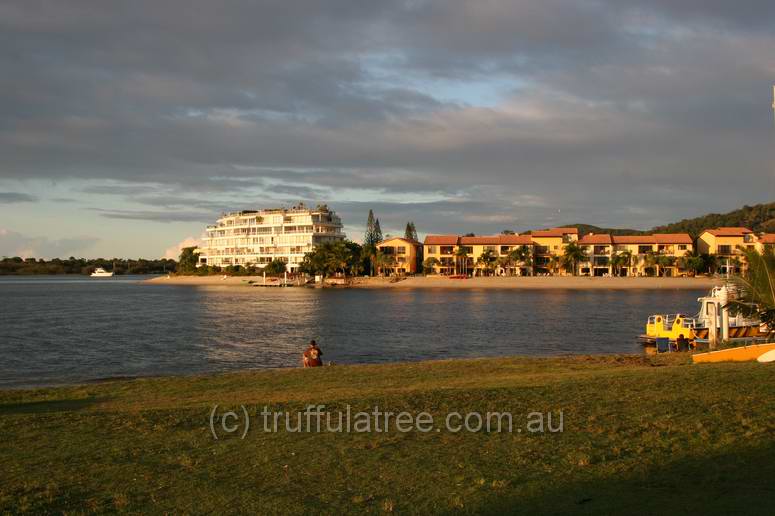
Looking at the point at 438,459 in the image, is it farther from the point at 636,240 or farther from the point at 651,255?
the point at 636,240

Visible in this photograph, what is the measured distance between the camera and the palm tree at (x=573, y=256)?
13575 centimetres

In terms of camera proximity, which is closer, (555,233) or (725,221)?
(555,233)

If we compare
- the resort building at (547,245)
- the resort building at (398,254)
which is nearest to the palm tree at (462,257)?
the resort building at (398,254)

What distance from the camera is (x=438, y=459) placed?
9.17m

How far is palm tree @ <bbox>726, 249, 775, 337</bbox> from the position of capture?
54.4 feet

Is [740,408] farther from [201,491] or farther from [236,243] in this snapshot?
[236,243]

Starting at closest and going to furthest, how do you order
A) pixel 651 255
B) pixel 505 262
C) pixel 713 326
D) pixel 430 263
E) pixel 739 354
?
pixel 739 354, pixel 713 326, pixel 651 255, pixel 505 262, pixel 430 263

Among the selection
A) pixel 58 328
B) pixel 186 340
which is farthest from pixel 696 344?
pixel 58 328

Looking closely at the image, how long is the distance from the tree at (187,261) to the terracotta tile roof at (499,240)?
80.3m

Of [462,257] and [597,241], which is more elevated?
[597,241]

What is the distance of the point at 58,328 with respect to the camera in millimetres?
50000

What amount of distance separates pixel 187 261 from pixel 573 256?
10999cm

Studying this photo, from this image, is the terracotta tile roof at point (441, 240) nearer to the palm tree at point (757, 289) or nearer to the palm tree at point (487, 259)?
the palm tree at point (487, 259)

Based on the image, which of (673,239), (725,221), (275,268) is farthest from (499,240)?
(725,221)
